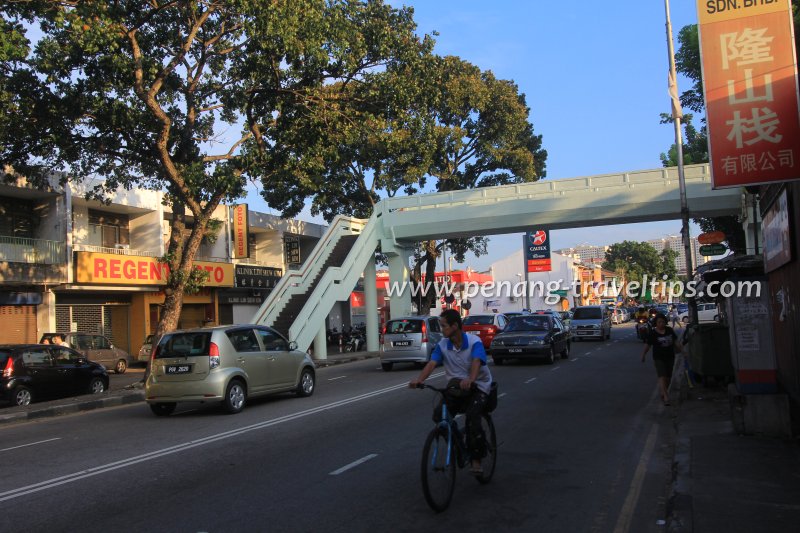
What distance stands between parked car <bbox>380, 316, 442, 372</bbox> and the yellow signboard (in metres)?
13.4

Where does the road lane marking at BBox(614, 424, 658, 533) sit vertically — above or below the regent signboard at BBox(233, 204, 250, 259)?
below

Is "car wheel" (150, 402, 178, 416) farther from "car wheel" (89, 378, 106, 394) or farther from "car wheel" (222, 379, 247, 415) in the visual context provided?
"car wheel" (89, 378, 106, 394)

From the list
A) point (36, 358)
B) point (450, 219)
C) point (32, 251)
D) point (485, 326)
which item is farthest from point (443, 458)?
point (450, 219)

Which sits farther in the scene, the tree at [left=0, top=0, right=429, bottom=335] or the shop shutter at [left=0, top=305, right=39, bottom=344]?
the shop shutter at [left=0, top=305, right=39, bottom=344]

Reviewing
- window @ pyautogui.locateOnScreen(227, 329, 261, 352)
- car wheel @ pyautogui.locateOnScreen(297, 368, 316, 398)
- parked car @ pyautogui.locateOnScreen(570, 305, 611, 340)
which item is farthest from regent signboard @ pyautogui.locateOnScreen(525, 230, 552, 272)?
window @ pyautogui.locateOnScreen(227, 329, 261, 352)

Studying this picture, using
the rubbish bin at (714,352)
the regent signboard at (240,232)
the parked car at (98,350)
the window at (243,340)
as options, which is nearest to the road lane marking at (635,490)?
the rubbish bin at (714,352)

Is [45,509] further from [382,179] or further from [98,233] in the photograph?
[382,179]

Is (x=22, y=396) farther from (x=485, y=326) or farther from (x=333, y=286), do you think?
(x=485, y=326)

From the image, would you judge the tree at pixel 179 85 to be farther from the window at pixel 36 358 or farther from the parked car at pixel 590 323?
the parked car at pixel 590 323

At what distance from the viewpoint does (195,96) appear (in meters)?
20.1

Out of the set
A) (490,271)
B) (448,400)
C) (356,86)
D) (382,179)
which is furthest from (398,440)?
(490,271)

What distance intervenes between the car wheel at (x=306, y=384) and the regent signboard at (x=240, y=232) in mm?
17698

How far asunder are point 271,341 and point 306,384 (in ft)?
5.15

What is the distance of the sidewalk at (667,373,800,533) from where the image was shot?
5.29 m
